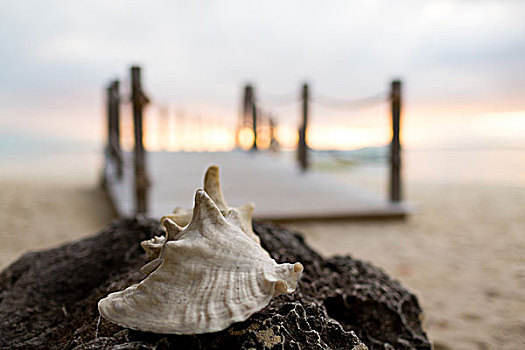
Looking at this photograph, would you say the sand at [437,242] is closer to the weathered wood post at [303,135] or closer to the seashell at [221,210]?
the seashell at [221,210]

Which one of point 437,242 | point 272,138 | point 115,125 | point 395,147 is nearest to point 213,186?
point 437,242

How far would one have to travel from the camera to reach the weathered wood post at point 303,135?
6.92 metres

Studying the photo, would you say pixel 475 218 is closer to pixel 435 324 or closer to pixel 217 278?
pixel 435 324

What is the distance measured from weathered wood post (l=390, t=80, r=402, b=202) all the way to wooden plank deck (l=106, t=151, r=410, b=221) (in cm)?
21

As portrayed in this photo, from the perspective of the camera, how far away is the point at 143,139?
480cm

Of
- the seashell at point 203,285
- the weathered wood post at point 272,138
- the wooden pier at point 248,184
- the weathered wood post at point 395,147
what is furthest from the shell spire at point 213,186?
the weathered wood post at point 272,138

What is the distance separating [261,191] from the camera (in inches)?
249

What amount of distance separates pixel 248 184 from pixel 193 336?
5.69 metres

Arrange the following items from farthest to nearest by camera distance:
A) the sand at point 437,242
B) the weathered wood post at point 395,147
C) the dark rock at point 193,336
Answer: the weathered wood post at point 395,147 → the sand at point 437,242 → the dark rock at point 193,336

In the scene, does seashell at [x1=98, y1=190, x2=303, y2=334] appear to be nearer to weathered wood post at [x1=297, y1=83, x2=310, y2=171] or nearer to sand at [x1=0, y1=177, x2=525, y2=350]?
sand at [x1=0, y1=177, x2=525, y2=350]

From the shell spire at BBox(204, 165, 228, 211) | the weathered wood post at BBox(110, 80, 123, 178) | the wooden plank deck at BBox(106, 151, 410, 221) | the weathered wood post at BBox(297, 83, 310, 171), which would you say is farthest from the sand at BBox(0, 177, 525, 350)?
the weathered wood post at BBox(297, 83, 310, 171)

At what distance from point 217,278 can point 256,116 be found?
8.24m

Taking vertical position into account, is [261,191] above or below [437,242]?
above

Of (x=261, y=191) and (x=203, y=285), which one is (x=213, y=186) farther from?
(x=261, y=191)
